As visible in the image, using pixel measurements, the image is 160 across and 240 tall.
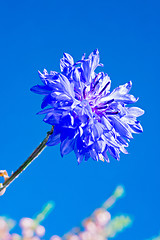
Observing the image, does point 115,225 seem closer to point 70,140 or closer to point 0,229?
point 0,229

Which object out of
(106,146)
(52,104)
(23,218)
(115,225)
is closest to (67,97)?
(52,104)

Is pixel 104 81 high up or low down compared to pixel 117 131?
up

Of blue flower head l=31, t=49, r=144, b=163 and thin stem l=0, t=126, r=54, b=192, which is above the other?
blue flower head l=31, t=49, r=144, b=163

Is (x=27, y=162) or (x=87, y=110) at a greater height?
(x=87, y=110)

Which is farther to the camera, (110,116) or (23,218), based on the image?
(23,218)

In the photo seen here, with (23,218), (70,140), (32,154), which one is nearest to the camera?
(32,154)

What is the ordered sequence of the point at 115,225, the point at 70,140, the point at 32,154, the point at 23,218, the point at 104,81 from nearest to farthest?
the point at 32,154 → the point at 70,140 → the point at 104,81 → the point at 115,225 → the point at 23,218

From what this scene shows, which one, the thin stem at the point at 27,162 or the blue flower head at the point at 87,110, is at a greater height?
the blue flower head at the point at 87,110

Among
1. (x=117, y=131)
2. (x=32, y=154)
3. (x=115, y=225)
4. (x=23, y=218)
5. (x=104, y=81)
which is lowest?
(x=32, y=154)
